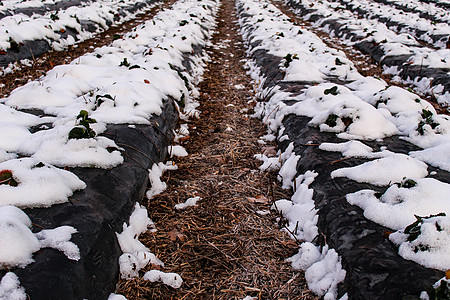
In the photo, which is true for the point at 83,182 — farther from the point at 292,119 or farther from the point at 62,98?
the point at 292,119

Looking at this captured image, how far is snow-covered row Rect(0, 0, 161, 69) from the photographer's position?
6570mm

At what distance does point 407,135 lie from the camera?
3180 mm

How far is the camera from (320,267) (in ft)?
7.06

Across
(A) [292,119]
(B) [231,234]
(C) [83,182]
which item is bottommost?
(B) [231,234]

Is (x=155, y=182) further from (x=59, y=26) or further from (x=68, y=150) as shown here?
(x=59, y=26)

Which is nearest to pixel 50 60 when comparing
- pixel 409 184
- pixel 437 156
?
pixel 409 184

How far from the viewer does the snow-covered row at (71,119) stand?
1947 millimetres

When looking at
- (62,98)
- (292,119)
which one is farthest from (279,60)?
(62,98)

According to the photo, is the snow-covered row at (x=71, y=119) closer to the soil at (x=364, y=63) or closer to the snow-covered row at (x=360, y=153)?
the snow-covered row at (x=360, y=153)

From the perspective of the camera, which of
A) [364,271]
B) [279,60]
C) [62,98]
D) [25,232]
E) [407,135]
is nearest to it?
[25,232]

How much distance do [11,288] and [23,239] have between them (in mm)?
272

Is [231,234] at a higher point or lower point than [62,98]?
lower

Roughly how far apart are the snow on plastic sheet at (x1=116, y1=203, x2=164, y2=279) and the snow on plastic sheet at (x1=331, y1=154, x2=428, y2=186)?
1.86m

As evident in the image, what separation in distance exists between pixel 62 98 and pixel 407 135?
4191 mm
